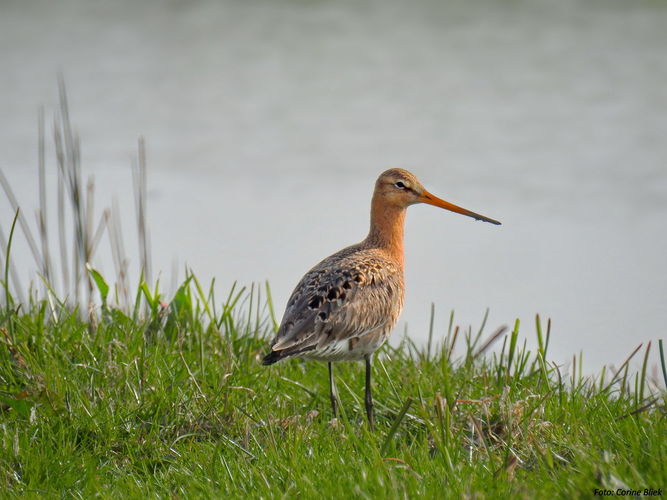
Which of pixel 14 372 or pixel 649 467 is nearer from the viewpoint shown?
pixel 649 467

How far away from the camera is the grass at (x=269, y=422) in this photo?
10.1 feet

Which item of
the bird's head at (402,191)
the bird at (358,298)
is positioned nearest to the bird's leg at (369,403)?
the bird at (358,298)

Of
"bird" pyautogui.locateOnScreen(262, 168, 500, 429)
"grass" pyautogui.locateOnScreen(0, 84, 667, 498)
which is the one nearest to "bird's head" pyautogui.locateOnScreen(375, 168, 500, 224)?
"bird" pyautogui.locateOnScreen(262, 168, 500, 429)

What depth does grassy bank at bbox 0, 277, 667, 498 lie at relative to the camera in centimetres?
306

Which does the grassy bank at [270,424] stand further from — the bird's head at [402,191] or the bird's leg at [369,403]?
the bird's head at [402,191]

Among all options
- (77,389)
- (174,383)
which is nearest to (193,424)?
(174,383)

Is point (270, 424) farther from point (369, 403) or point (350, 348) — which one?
point (350, 348)

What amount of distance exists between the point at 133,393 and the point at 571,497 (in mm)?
1819

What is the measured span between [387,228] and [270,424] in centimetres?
170

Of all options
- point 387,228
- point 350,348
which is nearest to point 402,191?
point 387,228

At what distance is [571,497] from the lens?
272 centimetres

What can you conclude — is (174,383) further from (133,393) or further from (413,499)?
(413,499)

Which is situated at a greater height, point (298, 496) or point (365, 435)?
point (365, 435)

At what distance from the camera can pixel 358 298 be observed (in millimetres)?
4375
